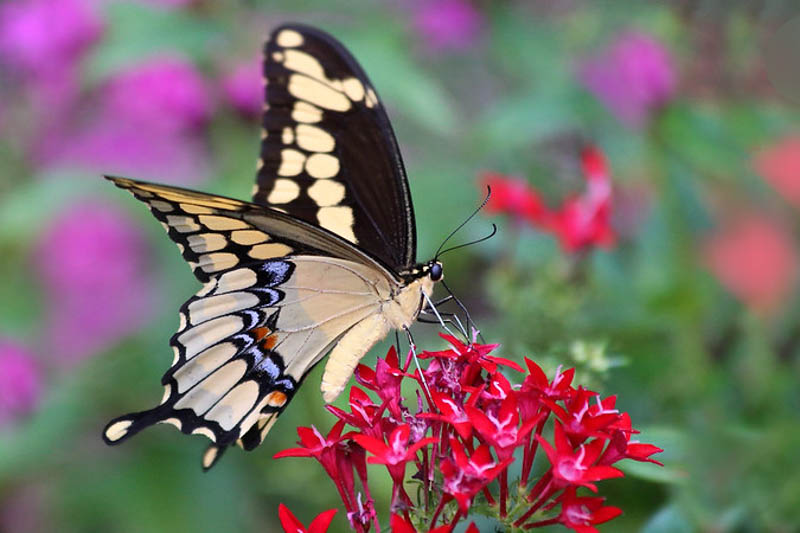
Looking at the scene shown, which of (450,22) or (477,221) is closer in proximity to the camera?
(477,221)

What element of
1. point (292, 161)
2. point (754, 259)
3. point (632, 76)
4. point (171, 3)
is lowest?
point (292, 161)

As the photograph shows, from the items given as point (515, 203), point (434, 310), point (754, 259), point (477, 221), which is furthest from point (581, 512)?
point (754, 259)

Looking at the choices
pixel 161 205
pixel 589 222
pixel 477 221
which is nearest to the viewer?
pixel 161 205

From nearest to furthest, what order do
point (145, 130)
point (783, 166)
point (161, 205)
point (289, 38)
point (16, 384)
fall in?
point (161, 205)
point (289, 38)
point (16, 384)
point (783, 166)
point (145, 130)

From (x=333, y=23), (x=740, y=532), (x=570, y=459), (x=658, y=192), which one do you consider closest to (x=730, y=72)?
(x=658, y=192)

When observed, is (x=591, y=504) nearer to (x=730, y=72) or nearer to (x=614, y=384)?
(x=614, y=384)

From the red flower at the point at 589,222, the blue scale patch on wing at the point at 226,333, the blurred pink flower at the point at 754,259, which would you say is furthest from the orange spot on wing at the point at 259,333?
the blurred pink flower at the point at 754,259

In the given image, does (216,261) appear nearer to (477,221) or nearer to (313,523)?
(313,523)
